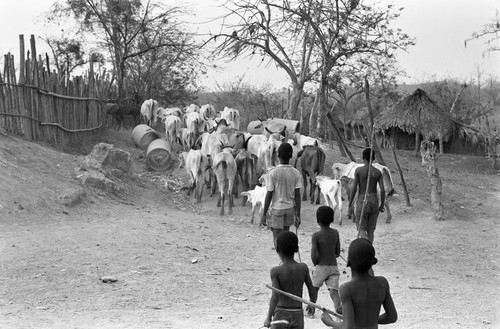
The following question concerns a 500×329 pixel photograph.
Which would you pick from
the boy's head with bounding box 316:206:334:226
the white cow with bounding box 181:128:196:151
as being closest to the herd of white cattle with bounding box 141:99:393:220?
the white cow with bounding box 181:128:196:151

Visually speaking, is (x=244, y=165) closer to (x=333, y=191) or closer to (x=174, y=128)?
(x=333, y=191)

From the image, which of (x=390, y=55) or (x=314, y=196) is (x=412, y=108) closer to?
(x=314, y=196)

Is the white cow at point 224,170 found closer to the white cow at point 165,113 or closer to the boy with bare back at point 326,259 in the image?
the white cow at point 165,113

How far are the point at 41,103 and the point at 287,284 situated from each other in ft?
37.1

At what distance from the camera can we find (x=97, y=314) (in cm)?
698

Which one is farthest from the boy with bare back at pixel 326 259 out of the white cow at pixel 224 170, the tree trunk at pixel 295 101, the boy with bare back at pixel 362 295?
the tree trunk at pixel 295 101

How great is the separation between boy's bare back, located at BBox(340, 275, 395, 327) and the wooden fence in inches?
449

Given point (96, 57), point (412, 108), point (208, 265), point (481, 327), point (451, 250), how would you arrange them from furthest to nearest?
point (96, 57) → point (412, 108) → point (451, 250) → point (208, 265) → point (481, 327)

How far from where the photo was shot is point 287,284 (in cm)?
508

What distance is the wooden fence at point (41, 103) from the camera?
46.8 ft

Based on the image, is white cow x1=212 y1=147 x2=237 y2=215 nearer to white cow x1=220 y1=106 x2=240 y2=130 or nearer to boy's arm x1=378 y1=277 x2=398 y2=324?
white cow x1=220 y1=106 x2=240 y2=130

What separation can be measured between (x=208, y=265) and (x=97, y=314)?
2.44 m

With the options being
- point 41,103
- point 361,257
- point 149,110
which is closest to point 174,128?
point 149,110

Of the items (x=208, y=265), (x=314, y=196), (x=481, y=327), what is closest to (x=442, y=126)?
(x=314, y=196)
